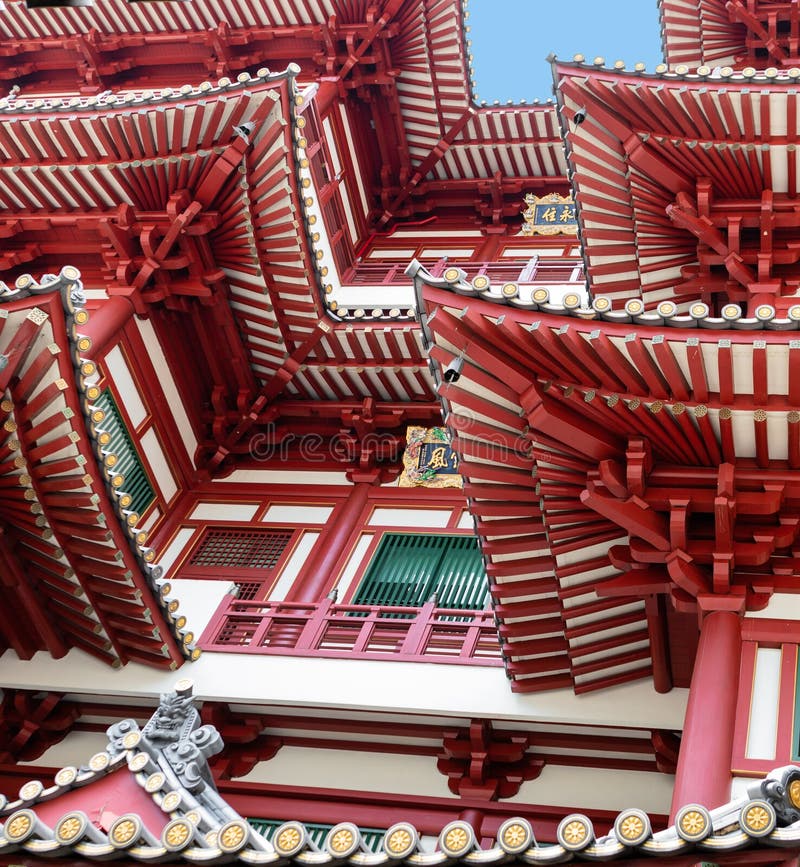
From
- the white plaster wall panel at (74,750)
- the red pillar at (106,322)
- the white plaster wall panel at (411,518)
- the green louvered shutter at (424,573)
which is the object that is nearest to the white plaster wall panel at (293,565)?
the white plaster wall panel at (411,518)

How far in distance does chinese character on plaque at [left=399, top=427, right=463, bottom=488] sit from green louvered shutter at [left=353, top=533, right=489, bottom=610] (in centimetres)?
122

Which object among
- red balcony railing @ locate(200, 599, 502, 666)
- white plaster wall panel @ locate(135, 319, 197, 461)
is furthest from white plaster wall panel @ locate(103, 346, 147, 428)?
red balcony railing @ locate(200, 599, 502, 666)

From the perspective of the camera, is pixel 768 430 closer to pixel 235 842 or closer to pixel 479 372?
pixel 479 372

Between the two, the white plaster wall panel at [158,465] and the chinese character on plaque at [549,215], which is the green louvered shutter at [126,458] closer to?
the white plaster wall panel at [158,465]

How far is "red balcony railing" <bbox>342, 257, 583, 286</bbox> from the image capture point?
23.2 metres

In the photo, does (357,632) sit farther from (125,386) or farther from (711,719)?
(711,719)

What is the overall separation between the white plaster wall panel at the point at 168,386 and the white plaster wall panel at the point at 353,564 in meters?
3.65

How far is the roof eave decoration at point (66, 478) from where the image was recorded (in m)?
14.1

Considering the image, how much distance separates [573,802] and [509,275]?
40.3 ft

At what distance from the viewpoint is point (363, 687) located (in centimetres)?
1474

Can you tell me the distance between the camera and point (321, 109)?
79.0 ft

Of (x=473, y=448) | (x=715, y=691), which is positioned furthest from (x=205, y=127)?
(x=715, y=691)

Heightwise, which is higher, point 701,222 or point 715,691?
point 701,222

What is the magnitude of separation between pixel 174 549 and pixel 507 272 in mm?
8744
